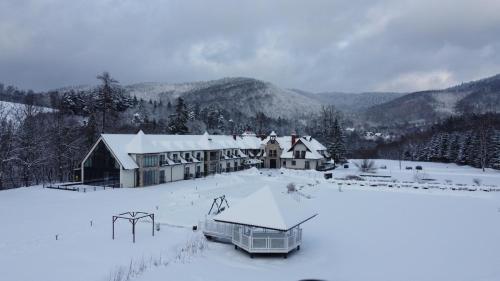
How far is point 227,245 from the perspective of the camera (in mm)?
18641

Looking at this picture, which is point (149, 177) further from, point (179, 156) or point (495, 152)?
point (495, 152)

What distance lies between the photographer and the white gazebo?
1670 centimetres

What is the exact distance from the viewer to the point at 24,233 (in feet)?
62.3

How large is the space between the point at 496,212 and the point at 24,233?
3137 centimetres

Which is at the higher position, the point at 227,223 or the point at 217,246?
the point at 227,223

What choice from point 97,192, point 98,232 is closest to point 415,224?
point 98,232

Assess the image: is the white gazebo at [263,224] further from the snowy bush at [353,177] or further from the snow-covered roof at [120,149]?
the snowy bush at [353,177]

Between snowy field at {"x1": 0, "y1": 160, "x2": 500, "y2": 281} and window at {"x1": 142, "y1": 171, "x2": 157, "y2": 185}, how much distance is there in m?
5.57

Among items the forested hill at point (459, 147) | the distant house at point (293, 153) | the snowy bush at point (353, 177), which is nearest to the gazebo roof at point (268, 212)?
the snowy bush at point (353, 177)

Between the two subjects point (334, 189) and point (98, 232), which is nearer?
point (98, 232)

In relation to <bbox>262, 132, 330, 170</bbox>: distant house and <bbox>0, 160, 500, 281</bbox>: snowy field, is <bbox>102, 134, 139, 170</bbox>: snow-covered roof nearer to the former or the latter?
<bbox>0, 160, 500, 281</bbox>: snowy field

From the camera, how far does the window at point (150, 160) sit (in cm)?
3922

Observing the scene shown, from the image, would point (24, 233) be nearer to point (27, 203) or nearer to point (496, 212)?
point (27, 203)

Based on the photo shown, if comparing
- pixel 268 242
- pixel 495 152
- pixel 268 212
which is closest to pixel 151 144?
pixel 268 212
